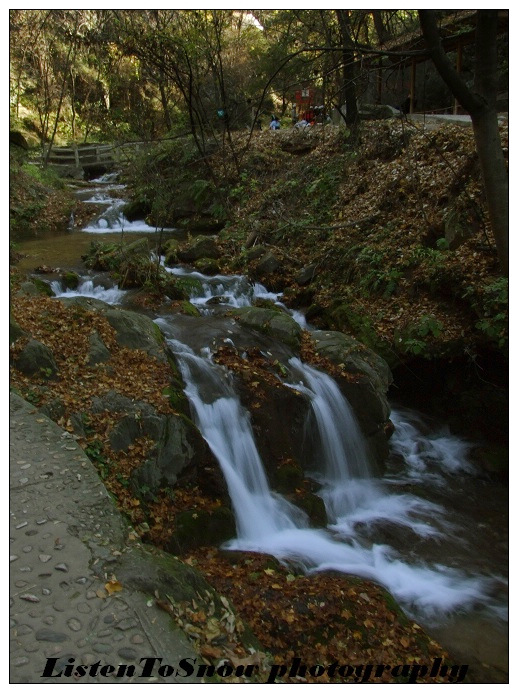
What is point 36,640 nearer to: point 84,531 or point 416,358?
point 84,531

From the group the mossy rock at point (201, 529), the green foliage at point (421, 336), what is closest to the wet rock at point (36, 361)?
the mossy rock at point (201, 529)

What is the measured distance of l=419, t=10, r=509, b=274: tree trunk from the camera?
4.55 meters

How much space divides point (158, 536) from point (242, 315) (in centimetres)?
516

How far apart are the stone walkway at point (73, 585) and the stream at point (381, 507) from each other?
2.04 m

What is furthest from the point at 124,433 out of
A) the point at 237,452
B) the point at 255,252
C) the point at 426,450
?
the point at 255,252

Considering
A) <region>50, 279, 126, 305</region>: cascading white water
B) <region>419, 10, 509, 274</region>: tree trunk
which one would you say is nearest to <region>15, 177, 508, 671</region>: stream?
<region>50, 279, 126, 305</region>: cascading white water

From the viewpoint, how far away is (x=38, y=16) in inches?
557

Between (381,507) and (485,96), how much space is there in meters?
5.32

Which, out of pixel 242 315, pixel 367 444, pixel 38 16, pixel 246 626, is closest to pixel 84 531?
pixel 246 626

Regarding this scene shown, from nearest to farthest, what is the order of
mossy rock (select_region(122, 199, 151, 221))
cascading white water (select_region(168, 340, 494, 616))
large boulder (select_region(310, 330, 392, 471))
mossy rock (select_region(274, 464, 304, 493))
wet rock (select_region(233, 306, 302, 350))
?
1. cascading white water (select_region(168, 340, 494, 616))
2. mossy rock (select_region(274, 464, 304, 493))
3. large boulder (select_region(310, 330, 392, 471))
4. wet rock (select_region(233, 306, 302, 350))
5. mossy rock (select_region(122, 199, 151, 221))

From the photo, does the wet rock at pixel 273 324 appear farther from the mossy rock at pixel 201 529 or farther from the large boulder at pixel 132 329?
the mossy rock at pixel 201 529

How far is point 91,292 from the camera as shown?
A: 10.4 meters

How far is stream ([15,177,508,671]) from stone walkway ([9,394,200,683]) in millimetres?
2040

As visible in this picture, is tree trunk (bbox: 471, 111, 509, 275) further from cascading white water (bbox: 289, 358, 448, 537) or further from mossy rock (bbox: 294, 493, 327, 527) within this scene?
mossy rock (bbox: 294, 493, 327, 527)
